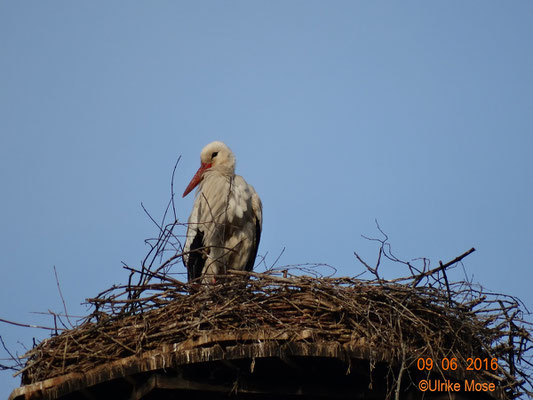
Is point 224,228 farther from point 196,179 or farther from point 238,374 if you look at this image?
point 238,374

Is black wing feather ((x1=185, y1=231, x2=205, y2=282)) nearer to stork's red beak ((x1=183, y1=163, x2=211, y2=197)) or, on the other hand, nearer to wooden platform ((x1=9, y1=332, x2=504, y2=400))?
stork's red beak ((x1=183, y1=163, x2=211, y2=197))

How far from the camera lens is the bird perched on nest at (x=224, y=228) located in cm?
559

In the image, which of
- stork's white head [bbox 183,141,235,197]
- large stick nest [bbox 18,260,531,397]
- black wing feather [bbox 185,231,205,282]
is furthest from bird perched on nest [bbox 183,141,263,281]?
large stick nest [bbox 18,260,531,397]

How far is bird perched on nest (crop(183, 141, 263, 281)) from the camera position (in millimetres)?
5590

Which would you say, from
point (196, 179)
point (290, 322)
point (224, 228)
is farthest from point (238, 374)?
point (196, 179)

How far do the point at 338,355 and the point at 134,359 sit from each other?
0.91m

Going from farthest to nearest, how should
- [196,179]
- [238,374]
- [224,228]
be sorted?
1. [196,179]
2. [224,228]
3. [238,374]

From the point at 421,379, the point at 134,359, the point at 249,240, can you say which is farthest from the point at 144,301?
the point at 249,240

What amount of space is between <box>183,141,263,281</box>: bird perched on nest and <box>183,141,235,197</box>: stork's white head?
31cm

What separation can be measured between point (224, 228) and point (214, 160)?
902 millimetres

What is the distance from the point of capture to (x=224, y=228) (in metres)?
5.59

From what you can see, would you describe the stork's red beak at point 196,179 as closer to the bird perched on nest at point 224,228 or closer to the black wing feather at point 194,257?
the bird perched on nest at point 224,228

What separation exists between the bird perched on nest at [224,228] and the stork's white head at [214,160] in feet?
1.01

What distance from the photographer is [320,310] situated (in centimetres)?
371
